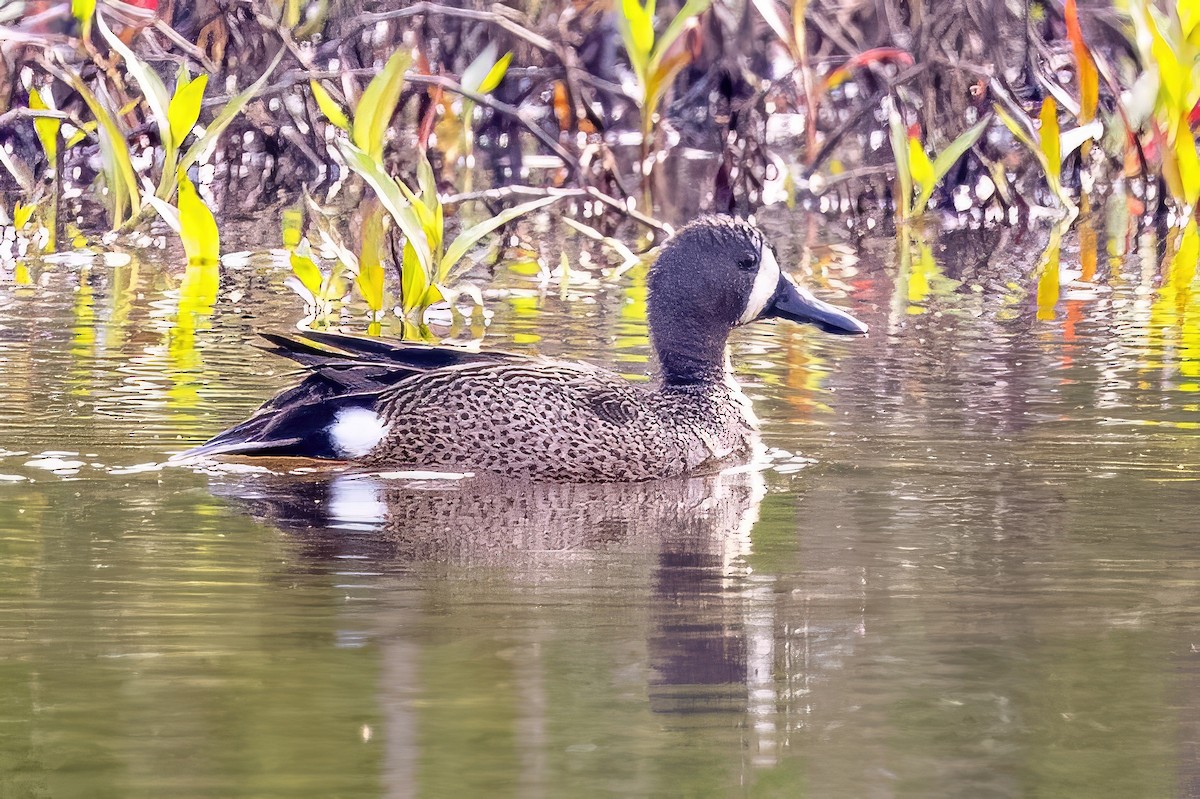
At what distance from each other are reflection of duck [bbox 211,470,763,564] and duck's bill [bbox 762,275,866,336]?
32.1 inches

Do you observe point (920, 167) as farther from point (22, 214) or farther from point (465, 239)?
point (22, 214)

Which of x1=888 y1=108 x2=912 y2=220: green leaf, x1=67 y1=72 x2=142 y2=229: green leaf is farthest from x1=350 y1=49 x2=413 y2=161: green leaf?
x1=888 y1=108 x2=912 y2=220: green leaf

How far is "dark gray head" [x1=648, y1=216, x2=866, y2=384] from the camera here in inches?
247

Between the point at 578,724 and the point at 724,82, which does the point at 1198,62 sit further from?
the point at 578,724

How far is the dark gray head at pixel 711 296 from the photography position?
6.27m

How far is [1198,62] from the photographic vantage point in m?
10.0

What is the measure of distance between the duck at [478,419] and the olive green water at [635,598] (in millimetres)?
119

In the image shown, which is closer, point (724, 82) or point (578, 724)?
point (578, 724)

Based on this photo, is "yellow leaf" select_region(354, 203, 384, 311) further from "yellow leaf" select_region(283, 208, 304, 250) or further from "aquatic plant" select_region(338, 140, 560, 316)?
"yellow leaf" select_region(283, 208, 304, 250)

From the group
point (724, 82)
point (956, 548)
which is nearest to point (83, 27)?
point (724, 82)

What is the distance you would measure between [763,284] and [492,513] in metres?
1.50

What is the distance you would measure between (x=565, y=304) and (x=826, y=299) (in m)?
1.01

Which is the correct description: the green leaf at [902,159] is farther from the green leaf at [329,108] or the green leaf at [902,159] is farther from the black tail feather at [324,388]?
the black tail feather at [324,388]

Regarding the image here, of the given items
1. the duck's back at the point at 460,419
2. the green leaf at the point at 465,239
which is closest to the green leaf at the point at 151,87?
the green leaf at the point at 465,239
